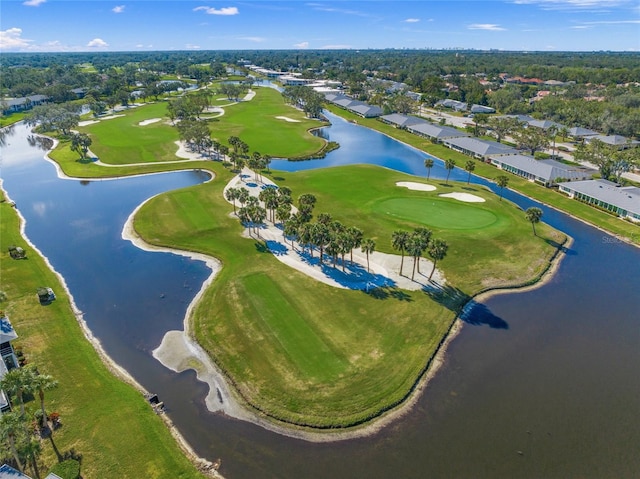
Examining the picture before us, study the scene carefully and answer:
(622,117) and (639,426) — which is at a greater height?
(622,117)

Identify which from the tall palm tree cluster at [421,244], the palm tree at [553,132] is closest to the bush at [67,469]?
the tall palm tree cluster at [421,244]

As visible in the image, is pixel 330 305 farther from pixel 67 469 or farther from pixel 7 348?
pixel 7 348

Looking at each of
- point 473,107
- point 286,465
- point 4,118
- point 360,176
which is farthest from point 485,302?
point 4,118

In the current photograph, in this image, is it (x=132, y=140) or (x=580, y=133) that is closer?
(x=132, y=140)

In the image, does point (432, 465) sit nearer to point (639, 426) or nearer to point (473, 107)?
point (639, 426)

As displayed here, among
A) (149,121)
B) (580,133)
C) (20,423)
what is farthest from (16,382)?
(580,133)

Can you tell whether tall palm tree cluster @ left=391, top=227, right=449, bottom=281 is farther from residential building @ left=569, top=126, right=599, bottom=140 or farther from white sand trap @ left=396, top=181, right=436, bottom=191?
residential building @ left=569, top=126, right=599, bottom=140
